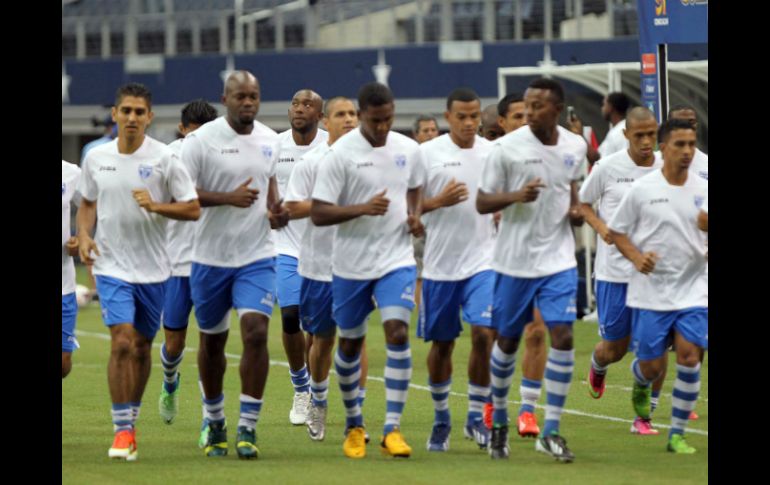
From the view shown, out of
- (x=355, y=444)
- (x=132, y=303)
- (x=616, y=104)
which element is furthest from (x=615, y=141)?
(x=132, y=303)

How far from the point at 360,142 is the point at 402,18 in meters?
23.5

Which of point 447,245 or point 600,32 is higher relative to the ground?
point 600,32

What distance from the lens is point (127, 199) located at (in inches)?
442

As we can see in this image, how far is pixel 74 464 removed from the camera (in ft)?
36.6

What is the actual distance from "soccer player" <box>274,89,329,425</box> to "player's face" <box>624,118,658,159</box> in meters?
2.34

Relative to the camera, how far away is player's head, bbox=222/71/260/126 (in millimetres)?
11297

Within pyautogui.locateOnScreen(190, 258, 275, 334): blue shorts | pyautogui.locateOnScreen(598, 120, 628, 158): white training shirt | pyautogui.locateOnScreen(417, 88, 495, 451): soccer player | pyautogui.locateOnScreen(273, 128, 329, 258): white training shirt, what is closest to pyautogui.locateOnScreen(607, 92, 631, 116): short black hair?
pyautogui.locateOnScreen(598, 120, 628, 158): white training shirt

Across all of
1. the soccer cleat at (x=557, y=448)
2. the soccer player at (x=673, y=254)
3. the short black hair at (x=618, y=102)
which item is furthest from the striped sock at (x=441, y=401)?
the short black hair at (x=618, y=102)

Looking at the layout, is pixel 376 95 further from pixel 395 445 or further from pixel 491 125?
pixel 491 125

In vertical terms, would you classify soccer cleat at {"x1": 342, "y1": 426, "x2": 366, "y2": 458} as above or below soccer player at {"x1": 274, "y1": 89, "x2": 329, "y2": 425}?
A: below

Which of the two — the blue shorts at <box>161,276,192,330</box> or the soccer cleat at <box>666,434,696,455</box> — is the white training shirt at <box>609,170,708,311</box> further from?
the blue shorts at <box>161,276,192,330</box>

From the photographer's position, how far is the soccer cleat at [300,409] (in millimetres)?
13375
